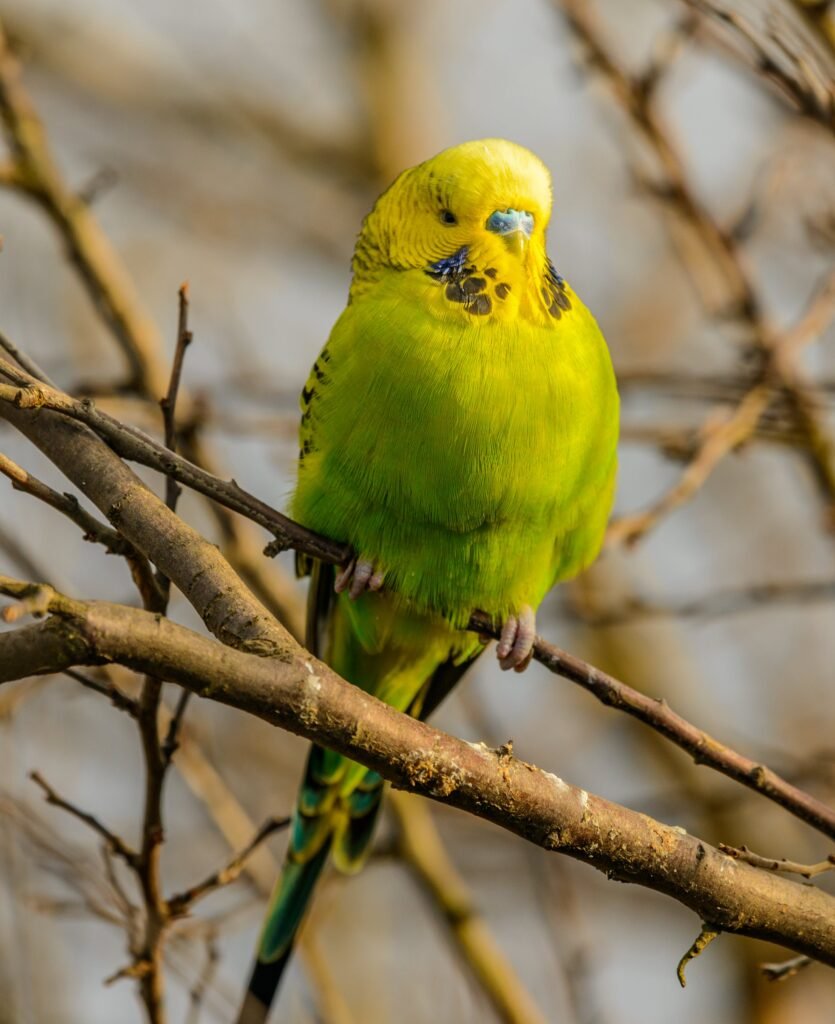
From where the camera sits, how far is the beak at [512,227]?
3.95 m

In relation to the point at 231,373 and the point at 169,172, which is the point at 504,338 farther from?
the point at 169,172

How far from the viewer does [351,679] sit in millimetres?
4523

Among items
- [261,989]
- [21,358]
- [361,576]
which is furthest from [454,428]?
[261,989]

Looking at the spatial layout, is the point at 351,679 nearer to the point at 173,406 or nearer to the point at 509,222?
the point at 509,222

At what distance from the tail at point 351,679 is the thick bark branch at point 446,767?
1.61m

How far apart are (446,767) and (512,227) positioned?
2.03m

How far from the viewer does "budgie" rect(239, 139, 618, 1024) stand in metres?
3.75

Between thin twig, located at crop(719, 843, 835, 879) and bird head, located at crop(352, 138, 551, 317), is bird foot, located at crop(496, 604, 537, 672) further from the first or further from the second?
thin twig, located at crop(719, 843, 835, 879)

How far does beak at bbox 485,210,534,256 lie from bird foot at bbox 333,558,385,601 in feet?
3.45

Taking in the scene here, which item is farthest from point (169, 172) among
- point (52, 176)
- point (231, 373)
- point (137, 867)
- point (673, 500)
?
point (137, 867)

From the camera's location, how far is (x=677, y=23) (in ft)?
15.3

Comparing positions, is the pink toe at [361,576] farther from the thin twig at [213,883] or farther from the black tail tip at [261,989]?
the black tail tip at [261,989]

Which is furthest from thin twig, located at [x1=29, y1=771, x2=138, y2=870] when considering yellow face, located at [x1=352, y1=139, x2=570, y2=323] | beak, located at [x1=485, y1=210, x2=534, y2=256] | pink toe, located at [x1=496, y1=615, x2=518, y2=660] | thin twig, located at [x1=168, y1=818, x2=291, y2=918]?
beak, located at [x1=485, y1=210, x2=534, y2=256]

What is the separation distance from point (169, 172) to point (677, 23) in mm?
6091
